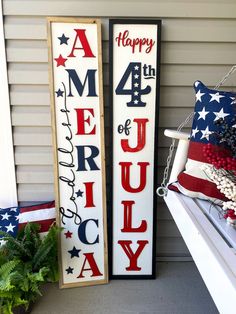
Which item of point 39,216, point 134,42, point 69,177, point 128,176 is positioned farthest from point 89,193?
point 134,42

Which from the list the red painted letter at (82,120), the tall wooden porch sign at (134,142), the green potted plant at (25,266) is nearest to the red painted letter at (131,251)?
the tall wooden porch sign at (134,142)

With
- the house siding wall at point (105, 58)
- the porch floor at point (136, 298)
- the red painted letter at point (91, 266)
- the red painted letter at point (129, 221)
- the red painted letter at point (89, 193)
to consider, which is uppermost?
the house siding wall at point (105, 58)

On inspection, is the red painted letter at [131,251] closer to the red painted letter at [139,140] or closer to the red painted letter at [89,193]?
the red painted letter at [89,193]

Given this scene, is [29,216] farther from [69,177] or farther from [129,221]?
[129,221]

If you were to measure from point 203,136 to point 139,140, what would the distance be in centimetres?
47

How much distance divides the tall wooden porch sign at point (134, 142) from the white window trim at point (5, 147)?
633 millimetres

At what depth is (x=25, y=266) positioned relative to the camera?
1.60 m

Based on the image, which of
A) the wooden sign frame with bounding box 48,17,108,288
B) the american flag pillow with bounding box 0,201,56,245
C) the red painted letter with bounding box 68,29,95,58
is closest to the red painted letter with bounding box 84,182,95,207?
the wooden sign frame with bounding box 48,17,108,288

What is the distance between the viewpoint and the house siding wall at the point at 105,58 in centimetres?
167

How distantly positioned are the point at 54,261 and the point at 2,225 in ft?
1.27

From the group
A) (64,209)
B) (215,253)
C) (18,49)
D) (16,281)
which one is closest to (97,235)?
A: (64,209)

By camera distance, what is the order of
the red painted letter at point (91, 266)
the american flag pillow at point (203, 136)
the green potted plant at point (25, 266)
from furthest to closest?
the red painted letter at point (91, 266) → the green potted plant at point (25, 266) → the american flag pillow at point (203, 136)

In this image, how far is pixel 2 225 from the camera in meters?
1.81

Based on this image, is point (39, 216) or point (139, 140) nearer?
point (139, 140)
